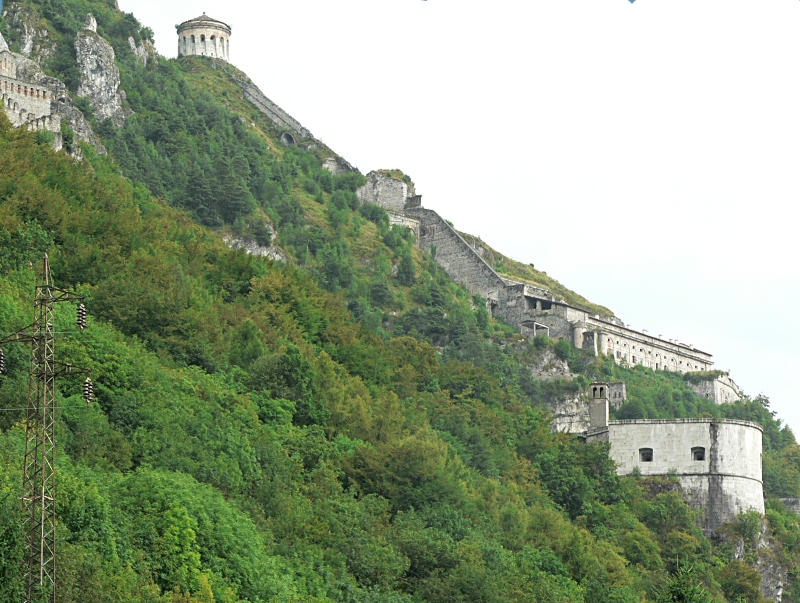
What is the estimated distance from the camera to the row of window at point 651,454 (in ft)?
228

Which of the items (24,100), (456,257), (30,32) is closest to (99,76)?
(30,32)

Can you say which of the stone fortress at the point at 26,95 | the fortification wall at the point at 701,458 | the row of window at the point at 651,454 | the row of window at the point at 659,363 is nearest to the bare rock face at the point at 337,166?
the row of window at the point at 659,363

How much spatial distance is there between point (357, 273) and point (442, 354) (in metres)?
8.07

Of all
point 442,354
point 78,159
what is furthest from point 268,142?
point 78,159

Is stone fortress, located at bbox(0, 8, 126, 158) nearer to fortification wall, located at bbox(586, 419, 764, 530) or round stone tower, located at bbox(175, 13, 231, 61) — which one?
round stone tower, located at bbox(175, 13, 231, 61)

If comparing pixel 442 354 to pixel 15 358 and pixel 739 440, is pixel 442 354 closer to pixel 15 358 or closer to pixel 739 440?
pixel 739 440

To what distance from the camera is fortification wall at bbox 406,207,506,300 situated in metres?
96.2

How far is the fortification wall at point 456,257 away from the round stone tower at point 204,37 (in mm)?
22626

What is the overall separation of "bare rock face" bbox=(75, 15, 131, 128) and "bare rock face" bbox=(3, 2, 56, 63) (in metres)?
1.82

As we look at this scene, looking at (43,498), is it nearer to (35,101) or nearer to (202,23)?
(35,101)

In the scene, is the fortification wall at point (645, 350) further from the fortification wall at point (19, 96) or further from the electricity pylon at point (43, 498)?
the electricity pylon at point (43, 498)

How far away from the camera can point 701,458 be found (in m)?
69.5

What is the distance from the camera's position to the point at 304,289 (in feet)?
226

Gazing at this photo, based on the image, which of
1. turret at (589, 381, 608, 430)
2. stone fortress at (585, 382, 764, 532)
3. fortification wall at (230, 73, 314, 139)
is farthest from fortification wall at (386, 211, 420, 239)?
stone fortress at (585, 382, 764, 532)
